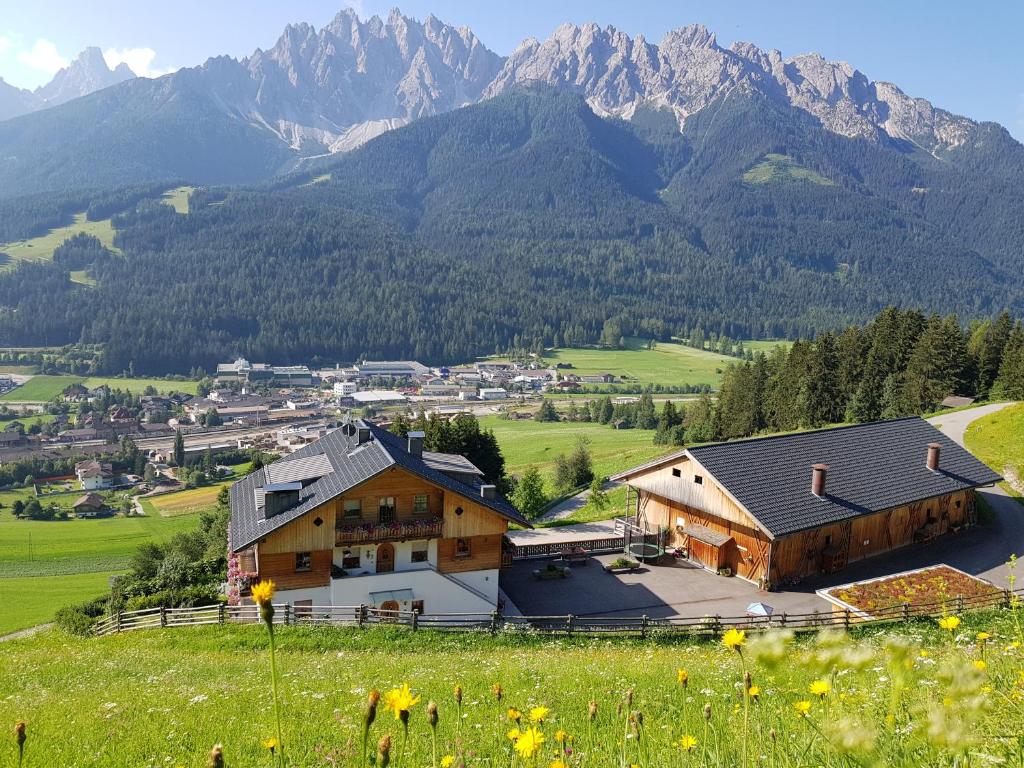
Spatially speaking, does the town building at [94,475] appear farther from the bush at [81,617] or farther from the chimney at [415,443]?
the chimney at [415,443]

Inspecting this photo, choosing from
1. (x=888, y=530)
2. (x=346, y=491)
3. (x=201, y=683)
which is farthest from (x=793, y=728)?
(x=888, y=530)

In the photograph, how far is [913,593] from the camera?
94.6 ft

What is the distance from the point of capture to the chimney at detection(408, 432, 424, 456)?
34.6 m

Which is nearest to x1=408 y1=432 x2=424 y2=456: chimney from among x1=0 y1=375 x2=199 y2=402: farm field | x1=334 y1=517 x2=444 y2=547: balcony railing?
x1=334 y1=517 x2=444 y2=547: balcony railing

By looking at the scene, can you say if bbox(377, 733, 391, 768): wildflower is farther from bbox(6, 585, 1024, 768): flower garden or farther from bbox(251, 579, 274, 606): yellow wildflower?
bbox(251, 579, 274, 606): yellow wildflower

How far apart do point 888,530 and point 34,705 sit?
37507 millimetres

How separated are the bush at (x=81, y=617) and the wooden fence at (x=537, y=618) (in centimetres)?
373

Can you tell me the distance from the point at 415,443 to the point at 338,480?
538cm

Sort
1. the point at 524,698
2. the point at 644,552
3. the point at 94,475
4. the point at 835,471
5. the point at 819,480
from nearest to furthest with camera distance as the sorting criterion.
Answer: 1. the point at 524,698
2. the point at 819,480
3. the point at 644,552
4. the point at 835,471
5. the point at 94,475

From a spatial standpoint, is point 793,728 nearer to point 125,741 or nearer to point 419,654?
point 125,741

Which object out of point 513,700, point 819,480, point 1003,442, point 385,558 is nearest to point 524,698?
point 513,700

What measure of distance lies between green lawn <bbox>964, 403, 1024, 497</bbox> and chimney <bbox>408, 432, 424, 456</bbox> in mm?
37963

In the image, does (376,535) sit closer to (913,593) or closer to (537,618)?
(537,618)

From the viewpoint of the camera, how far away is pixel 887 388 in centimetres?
Answer: 6938
